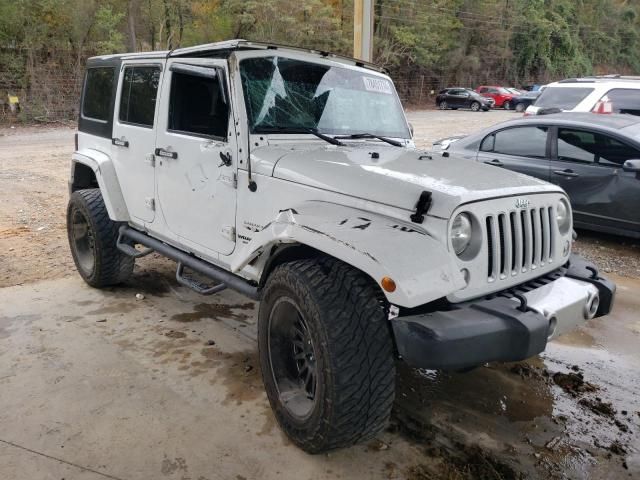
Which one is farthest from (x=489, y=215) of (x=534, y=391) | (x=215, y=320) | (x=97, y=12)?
(x=97, y=12)

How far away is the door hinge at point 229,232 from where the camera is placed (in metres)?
3.52

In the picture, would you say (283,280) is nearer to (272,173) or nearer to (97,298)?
(272,173)

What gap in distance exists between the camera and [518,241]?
2.82 meters

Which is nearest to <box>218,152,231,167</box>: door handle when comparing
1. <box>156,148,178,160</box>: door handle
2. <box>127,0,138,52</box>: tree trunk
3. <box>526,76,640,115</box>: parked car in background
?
<box>156,148,178,160</box>: door handle

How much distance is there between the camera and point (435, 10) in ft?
127

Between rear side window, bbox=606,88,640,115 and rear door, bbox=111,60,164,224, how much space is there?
25.9 feet

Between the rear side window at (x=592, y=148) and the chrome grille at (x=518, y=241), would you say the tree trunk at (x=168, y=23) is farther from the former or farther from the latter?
the chrome grille at (x=518, y=241)

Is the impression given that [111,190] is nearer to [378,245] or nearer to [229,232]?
[229,232]

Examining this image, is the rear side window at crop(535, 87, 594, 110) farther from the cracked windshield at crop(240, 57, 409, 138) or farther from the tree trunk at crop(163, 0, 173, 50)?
the tree trunk at crop(163, 0, 173, 50)

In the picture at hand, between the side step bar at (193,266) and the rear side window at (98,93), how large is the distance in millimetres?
1055

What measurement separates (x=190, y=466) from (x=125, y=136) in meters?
2.76

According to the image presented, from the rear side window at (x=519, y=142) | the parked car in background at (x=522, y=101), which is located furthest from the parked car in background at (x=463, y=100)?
the rear side window at (x=519, y=142)

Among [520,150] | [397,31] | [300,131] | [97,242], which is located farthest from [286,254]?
[397,31]

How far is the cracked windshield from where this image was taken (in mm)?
3443
